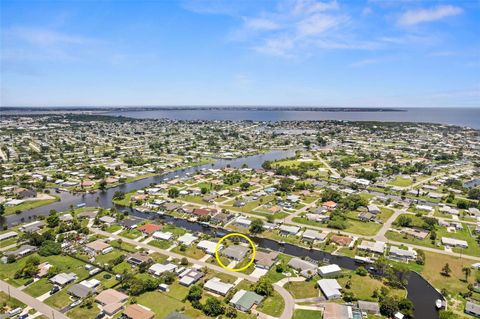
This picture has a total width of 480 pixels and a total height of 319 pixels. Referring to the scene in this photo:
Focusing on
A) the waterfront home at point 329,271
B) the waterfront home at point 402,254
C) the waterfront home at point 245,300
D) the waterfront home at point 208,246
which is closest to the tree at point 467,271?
the waterfront home at point 402,254

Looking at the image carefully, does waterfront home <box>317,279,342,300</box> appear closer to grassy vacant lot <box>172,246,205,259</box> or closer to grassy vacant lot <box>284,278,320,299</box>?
grassy vacant lot <box>284,278,320,299</box>

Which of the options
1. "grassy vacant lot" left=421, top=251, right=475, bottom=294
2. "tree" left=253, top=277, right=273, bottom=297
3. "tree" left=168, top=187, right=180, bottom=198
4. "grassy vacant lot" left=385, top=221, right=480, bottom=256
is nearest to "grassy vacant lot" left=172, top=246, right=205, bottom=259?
"tree" left=253, top=277, right=273, bottom=297

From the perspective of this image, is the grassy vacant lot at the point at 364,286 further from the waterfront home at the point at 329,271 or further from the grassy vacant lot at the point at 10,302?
the grassy vacant lot at the point at 10,302

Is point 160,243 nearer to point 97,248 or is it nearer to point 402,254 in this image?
point 97,248

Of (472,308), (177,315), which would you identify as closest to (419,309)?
(472,308)

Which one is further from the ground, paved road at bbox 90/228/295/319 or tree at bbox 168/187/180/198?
tree at bbox 168/187/180/198

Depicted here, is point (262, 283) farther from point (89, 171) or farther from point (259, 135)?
point (259, 135)
